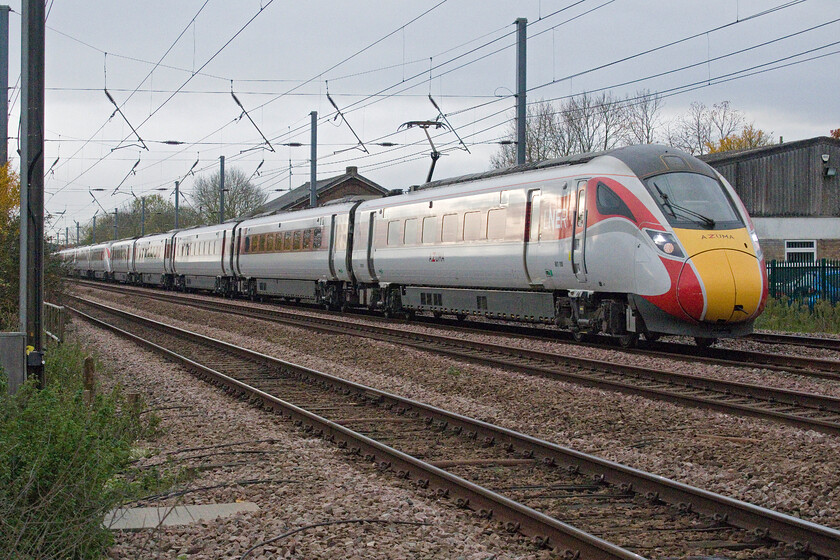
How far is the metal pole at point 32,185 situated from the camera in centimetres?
885

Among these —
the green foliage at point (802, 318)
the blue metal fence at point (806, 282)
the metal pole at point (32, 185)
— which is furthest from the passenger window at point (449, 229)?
the metal pole at point (32, 185)

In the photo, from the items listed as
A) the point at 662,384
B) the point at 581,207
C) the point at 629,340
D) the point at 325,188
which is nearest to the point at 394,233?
the point at 581,207

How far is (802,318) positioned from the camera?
21.1 m

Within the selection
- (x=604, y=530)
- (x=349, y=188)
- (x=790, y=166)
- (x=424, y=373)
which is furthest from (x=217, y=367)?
(x=349, y=188)

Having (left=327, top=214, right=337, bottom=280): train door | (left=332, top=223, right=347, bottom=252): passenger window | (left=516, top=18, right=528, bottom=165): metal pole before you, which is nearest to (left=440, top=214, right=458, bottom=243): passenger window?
(left=516, top=18, right=528, bottom=165): metal pole

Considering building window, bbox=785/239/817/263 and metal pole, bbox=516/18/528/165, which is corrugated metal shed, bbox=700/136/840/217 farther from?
metal pole, bbox=516/18/528/165

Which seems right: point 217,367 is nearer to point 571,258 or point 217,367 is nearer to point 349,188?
point 571,258

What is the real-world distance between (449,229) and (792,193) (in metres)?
18.4

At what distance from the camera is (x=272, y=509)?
6.36m

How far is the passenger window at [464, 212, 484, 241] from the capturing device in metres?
18.7

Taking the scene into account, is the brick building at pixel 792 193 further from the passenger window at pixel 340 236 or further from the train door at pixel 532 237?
the train door at pixel 532 237

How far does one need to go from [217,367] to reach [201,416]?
13.8 feet

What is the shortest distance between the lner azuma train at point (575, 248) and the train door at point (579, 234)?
2 centimetres

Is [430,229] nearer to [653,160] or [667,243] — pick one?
[653,160]
